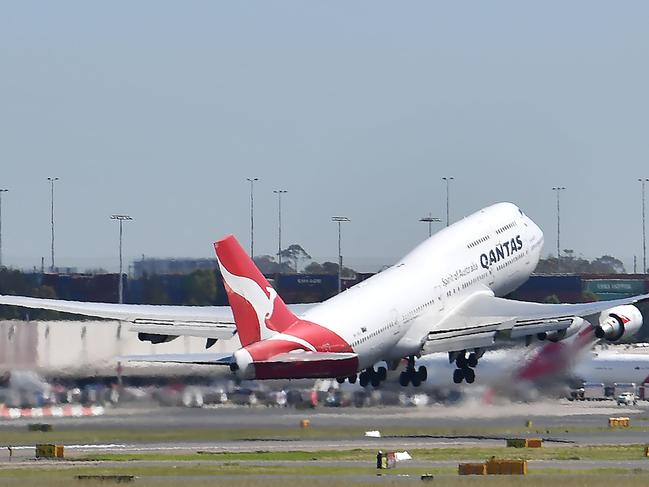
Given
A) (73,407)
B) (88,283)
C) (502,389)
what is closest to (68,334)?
(73,407)

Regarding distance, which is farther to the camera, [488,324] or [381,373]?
[381,373]

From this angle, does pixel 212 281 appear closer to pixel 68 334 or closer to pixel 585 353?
pixel 68 334

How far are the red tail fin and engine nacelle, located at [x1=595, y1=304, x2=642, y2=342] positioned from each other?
1813cm

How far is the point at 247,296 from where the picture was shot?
2830 inches

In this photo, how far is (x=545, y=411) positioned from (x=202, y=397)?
15.6 metres

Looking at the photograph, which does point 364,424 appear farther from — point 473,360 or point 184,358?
point 184,358

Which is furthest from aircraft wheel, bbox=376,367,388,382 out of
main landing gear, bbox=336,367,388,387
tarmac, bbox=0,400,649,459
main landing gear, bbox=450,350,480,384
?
main landing gear, bbox=450,350,480,384

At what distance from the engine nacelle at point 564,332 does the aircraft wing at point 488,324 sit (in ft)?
1.23

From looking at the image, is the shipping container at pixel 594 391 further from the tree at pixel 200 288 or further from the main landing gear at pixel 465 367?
the main landing gear at pixel 465 367

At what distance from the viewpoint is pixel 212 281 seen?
112500 mm

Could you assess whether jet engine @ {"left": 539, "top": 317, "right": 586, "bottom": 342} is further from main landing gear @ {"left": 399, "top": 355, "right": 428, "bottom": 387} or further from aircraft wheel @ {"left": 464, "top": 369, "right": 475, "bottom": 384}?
main landing gear @ {"left": 399, "top": 355, "right": 428, "bottom": 387}

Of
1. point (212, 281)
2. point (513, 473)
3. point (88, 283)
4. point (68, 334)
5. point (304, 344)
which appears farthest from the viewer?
point (88, 283)

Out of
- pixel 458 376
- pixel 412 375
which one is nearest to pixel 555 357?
pixel 458 376

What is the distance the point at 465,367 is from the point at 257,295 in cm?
1650
